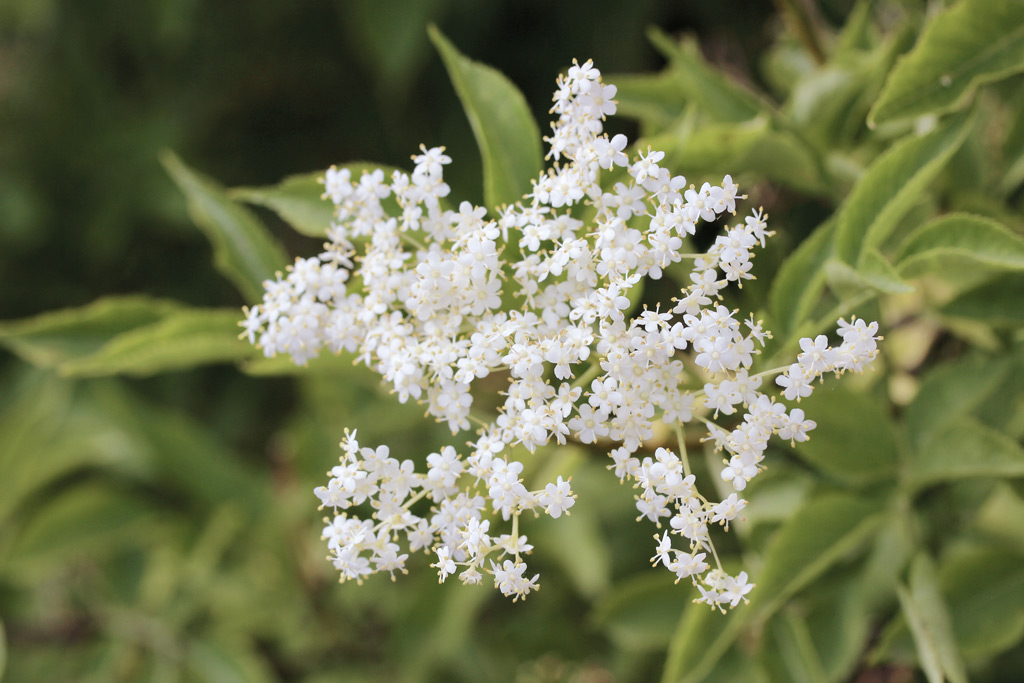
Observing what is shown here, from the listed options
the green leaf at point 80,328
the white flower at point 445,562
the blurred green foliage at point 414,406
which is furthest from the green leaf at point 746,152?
the green leaf at point 80,328

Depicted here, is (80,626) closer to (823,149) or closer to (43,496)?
(43,496)

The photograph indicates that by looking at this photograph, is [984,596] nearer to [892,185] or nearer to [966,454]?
[966,454]

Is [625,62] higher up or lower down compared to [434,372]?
higher up

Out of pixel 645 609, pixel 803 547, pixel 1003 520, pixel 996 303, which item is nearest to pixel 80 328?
pixel 645 609

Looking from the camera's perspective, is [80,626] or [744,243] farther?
[80,626]

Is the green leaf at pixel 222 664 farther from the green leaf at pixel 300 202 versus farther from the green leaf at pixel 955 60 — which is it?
the green leaf at pixel 955 60

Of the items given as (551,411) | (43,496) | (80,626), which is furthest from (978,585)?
(43,496)
